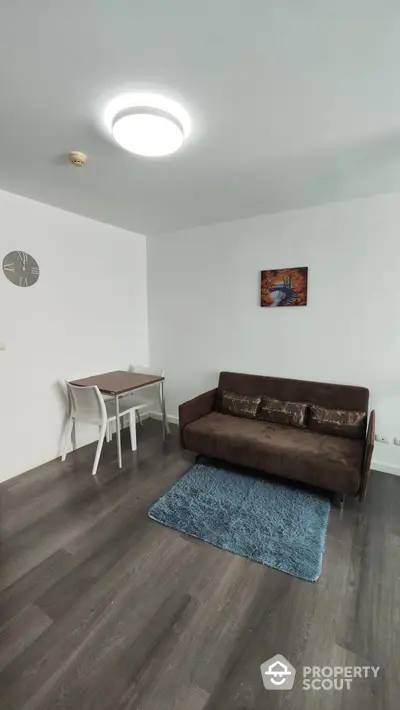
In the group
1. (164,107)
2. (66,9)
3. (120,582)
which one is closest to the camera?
(66,9)

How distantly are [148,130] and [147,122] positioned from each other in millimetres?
36

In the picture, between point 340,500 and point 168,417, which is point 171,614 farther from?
point 168,417

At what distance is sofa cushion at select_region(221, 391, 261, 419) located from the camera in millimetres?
3137

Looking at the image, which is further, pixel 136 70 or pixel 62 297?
pixel 62 297

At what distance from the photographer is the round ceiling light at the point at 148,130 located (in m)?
1.46

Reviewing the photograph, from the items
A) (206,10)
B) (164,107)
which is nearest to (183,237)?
(164,107)

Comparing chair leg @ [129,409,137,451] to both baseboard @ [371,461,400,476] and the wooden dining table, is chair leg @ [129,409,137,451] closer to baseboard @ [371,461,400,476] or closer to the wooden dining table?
the wooden dining table

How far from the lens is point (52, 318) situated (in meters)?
2.97

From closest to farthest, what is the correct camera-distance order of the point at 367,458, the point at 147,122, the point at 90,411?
1. the point at 147,122
2. the point at 367,458
3. the point at 90,411

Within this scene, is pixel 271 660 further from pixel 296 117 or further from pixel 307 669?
pixel 296 117

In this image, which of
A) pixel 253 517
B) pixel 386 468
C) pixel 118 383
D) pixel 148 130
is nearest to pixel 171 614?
pixel 253 517

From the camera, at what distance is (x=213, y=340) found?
11.9 ft

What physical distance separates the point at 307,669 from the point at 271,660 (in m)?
0.15

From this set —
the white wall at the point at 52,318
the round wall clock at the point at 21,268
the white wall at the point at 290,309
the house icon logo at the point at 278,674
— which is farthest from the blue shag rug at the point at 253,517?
the round wall clock at the point at 21,268
